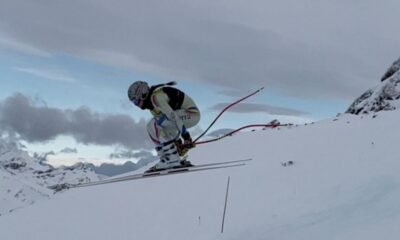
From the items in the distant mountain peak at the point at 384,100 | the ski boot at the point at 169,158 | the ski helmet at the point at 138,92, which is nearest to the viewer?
the ski helmet at the point at 138,92

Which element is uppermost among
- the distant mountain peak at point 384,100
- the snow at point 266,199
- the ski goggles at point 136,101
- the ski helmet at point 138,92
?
the distant mountain peak at point 384,100

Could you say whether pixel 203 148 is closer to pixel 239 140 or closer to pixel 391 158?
pixel 239 140

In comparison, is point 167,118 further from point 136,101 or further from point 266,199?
point 266,199

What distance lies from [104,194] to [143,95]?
822 centimetres

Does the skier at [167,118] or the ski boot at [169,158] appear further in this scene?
the ski boot at [169,158]

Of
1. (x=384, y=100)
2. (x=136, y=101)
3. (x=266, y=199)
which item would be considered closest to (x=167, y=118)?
(x=136, y=101)

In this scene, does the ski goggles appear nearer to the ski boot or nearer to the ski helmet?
the ski helmet

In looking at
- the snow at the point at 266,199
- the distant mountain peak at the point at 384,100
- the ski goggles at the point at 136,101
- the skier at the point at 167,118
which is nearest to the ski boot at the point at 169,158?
the skier at the point at 167,118

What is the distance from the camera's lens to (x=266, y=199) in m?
11.8

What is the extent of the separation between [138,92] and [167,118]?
0.81 m

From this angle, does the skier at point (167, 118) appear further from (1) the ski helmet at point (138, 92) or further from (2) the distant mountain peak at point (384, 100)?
(2) the distant mountain peak at point (384, 100)

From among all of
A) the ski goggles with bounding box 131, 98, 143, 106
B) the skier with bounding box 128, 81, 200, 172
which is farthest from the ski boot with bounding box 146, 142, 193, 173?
the ski goggles with bounding box 131, 98, 143, 106

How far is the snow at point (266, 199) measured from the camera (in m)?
8.71

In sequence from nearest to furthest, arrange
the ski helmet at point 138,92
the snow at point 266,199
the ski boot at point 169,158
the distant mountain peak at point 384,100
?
1. the snow at point 266,199
2. the ski helmet at point 138,92
3. the ski boot at point 169,158
4. the distant mountain peak at point 384,100
